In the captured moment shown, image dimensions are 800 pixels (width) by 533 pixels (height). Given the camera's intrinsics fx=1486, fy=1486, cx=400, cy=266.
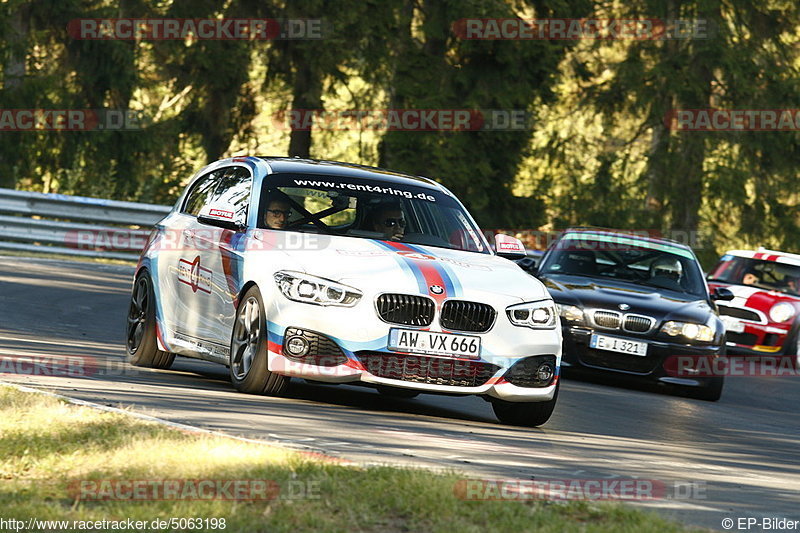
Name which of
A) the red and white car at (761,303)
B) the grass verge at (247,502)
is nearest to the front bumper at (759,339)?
the red and white car at (761,303)

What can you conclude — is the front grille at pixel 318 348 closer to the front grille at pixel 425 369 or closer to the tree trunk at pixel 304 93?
the front grille at pixel 425 369

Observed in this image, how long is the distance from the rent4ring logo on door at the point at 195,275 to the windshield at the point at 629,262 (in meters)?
5.76

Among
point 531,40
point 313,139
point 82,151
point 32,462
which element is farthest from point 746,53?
point 32,462

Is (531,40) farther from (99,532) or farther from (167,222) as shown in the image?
(99,532)

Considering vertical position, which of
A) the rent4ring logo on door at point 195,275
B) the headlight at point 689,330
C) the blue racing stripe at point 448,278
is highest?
the blue racing stripe at point 448,278

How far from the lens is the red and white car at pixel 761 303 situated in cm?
2005

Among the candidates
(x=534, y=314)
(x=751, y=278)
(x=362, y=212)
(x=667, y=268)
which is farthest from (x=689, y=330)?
(x=751, y=278)

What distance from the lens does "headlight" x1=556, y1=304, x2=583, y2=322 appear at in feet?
48.0

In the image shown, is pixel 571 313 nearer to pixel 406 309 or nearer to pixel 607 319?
pixel 607 319

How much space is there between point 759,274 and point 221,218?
12.5 metres

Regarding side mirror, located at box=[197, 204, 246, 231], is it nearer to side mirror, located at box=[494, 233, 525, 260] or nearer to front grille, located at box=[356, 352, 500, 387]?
front grille, located at box=[356, 352, 500, 387]

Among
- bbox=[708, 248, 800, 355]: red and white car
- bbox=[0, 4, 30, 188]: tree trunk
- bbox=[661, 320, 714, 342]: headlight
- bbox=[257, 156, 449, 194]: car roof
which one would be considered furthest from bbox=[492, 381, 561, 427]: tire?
bbox=[0, 4, 30, 188]: tree trunk

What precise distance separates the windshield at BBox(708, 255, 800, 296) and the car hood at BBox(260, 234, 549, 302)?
1152 cm

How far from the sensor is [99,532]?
17.9 ft
